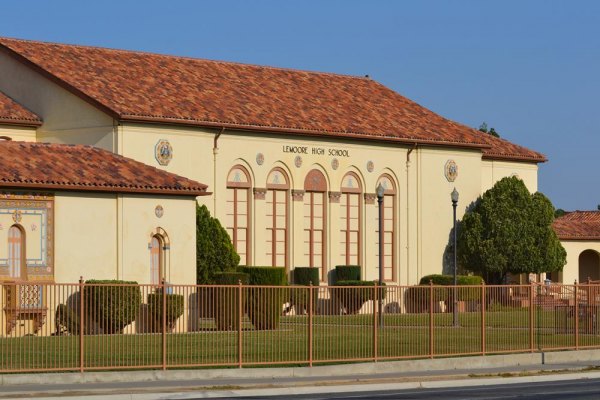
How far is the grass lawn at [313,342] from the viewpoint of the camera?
104 feet

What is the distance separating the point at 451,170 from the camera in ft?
219

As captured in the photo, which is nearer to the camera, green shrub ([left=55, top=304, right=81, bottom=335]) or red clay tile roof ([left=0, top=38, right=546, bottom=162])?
green shrub ([left=55, top=304, right=81, bottom=335])

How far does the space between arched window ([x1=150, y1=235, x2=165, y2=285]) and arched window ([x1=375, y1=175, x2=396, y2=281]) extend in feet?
53.5

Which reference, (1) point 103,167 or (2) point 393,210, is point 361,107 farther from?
(1) point 103,167

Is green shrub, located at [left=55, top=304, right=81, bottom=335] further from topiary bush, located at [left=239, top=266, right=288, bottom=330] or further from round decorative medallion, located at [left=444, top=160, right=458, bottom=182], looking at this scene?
round decorative medallion, located at [left=444, top=160, right=458, bottom=182]

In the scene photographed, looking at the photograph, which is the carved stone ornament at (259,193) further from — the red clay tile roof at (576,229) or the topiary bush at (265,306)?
the red clay tile roof at (576,229)

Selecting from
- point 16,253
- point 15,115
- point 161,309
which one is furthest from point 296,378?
point 15,115

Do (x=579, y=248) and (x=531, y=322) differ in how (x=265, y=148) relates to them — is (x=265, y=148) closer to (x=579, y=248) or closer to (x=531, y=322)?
(x=531, y=322)

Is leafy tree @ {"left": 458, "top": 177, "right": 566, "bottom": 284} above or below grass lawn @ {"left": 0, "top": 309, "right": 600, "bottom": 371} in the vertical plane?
above

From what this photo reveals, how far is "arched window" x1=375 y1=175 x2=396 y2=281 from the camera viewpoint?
64562 mm

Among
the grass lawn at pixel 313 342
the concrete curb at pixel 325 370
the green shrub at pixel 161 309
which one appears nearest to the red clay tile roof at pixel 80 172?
the grass lawn at pixel 313 342

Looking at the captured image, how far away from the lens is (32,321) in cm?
3781

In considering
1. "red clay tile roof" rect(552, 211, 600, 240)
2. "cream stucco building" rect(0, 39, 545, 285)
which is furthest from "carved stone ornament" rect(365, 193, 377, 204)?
"red clay tile roof" rect(552, 211, 600, 240)

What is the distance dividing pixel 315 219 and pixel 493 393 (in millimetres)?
32176
